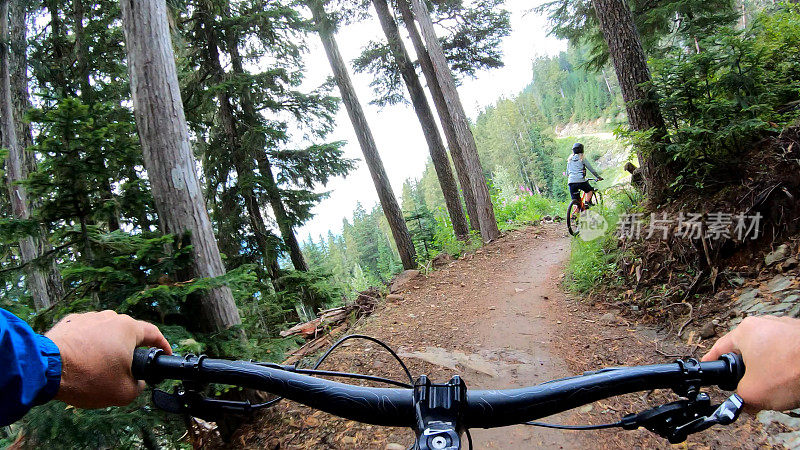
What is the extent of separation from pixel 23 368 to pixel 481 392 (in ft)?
4.01

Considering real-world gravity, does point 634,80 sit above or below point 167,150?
below

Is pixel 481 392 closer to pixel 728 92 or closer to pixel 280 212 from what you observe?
pixel 728 92

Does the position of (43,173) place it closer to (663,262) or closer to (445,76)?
(663,262)

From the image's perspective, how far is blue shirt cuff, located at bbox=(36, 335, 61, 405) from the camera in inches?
38.3

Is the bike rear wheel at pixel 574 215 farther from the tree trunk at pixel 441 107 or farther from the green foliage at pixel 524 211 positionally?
the green foliage at pixel 524 211

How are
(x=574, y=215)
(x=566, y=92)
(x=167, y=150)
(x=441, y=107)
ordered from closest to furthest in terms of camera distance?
(x=167, y=150)
(x=574, y=215)
(x=441, y=107)
(x=566, y=92)

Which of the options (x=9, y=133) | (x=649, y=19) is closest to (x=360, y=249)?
(x=9, y=133)

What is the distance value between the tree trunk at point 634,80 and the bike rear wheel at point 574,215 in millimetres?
3381

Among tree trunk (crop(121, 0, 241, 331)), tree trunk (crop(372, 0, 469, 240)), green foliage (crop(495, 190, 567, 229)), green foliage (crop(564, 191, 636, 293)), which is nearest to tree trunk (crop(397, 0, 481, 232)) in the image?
tree trunk (crop(372, 0, 469, 240))

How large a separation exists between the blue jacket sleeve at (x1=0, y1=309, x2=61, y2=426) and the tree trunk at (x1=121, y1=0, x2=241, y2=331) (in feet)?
9.32

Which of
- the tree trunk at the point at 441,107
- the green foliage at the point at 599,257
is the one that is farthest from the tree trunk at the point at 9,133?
the green foliage at the point at 599,257

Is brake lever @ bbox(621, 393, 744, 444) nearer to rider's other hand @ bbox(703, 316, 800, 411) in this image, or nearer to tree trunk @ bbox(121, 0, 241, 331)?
rider's other hand @ bbox(703, 316, 800, 411)

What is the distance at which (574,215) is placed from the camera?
9.88m

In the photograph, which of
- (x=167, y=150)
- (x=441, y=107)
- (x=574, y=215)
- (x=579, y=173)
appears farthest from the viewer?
(x=441, y=107)
